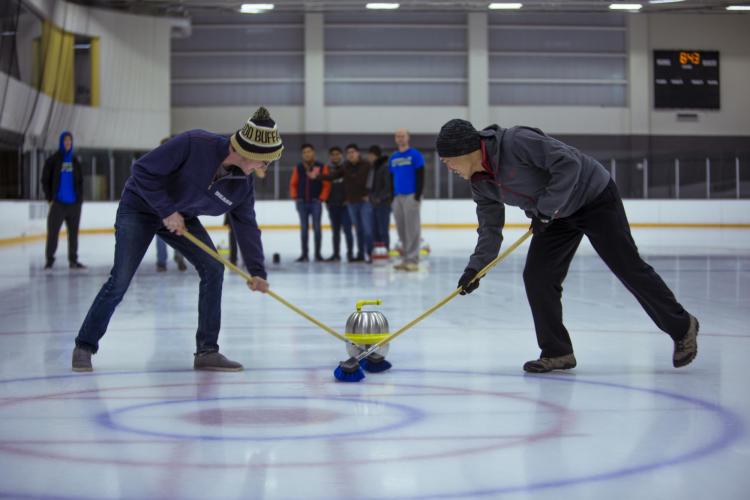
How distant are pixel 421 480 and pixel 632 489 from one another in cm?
55

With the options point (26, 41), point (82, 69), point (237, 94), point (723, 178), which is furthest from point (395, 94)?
point (26, 41)

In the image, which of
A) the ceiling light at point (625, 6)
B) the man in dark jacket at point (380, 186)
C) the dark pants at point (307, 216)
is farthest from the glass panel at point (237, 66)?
the man in dark jacket at point (380, 186)

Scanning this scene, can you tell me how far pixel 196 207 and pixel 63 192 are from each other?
7702mm

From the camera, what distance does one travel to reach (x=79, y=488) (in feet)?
8.48

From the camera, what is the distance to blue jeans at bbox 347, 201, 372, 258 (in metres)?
13.1

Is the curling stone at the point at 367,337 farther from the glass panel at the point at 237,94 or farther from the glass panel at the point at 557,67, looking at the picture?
the glass panel at the point at 557,67

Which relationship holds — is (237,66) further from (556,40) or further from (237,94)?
(556,40)

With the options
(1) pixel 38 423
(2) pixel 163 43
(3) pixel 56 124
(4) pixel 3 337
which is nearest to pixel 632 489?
(1) pixel 38 423

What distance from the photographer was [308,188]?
13.4 meters

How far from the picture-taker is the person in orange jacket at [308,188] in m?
13.3

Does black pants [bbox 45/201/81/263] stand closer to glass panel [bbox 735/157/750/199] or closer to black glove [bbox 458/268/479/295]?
black glove [bbox 458/268/479/295]

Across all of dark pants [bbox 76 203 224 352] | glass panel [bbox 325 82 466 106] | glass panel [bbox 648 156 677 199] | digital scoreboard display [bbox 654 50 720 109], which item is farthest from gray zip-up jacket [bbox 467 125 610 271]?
digital scoreboard display [bbox 654 50 720 109]

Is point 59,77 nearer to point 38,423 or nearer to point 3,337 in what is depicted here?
point 3,337

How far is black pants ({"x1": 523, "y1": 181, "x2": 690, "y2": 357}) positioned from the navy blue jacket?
4.53 ft
